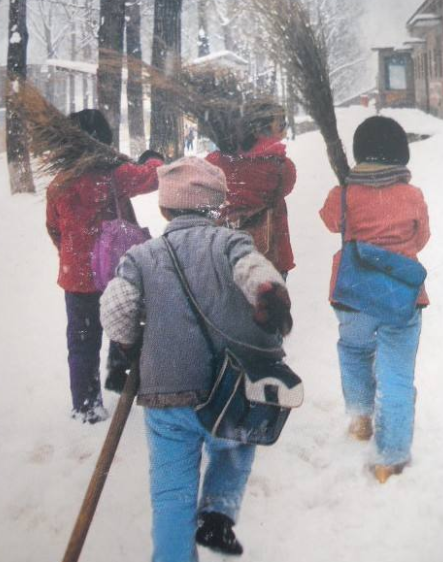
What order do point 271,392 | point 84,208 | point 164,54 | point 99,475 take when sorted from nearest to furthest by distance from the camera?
point 271,392
point 99,475
point 84,208
point 164,54

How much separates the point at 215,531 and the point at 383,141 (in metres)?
1.85

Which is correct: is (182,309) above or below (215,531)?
above

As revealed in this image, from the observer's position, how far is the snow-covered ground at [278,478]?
8.12 feet

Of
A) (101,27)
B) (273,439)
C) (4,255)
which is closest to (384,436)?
(273,439)

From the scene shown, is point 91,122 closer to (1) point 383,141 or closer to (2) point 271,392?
(1) point 383,141

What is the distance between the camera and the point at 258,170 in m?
2.95

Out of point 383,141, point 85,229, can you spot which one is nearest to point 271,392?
point 383,141

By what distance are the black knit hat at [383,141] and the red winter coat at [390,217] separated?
0.46 ft

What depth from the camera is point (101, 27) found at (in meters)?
8.23

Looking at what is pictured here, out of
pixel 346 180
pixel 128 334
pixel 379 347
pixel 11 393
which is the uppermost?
pixel 346 180

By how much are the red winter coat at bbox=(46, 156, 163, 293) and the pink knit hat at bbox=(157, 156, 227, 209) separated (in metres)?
0.91

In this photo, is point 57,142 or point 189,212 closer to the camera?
point 189,212

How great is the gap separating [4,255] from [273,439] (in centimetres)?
633

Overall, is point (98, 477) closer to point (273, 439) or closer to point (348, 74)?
point (273, 439)
